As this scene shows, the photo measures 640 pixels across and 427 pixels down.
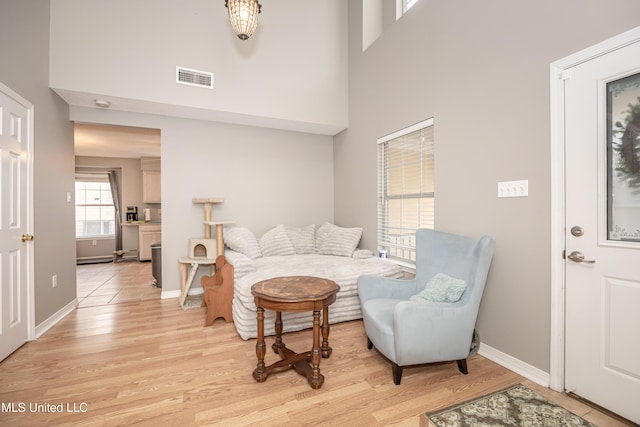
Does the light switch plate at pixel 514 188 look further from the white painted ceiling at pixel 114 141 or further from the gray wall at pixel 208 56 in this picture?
the white painted ceiling at pixel 114 141

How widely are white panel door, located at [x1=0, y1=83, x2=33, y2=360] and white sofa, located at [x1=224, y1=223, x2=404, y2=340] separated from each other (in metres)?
1.76

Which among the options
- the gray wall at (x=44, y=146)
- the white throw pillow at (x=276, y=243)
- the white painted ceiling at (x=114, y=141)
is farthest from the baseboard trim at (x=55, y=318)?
the white painted ceiling at (x=114, y=141)

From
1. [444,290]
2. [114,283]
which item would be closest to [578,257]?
[444,290]

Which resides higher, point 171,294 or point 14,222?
point 14,222

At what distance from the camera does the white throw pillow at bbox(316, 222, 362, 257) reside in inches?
153

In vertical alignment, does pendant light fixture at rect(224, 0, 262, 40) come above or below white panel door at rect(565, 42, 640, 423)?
above

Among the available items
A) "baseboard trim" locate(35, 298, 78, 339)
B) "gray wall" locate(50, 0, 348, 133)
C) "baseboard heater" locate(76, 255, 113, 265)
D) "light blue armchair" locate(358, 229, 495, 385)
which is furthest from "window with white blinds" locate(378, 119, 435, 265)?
"baseboard heater" locate(76, 255, 113, 265)

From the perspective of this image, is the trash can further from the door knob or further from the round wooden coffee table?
the door knob

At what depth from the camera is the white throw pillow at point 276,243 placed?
12.9ft

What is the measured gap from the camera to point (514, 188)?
210cm

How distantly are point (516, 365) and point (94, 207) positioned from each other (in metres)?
9.00

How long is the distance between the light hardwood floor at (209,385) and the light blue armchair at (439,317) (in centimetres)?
21

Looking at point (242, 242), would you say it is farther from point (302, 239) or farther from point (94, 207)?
point (94, 207)

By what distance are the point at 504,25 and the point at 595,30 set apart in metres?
0.63
